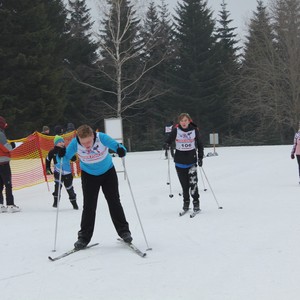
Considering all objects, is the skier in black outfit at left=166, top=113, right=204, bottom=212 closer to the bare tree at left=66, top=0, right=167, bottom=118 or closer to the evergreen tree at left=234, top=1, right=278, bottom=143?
the bare tree at left=66, top=0, right=167, bottom=118

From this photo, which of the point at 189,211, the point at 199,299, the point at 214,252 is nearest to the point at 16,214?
the point at 189,211

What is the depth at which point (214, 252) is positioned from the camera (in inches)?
207

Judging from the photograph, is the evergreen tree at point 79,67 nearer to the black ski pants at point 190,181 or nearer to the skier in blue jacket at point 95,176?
the black ski pants at point 190,181

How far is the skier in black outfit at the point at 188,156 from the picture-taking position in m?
7.87

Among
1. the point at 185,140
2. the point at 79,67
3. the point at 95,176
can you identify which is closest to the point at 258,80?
the point at 79,67

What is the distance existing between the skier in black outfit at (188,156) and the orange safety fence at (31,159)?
19.2 ft

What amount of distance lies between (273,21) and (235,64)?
5.79 metres

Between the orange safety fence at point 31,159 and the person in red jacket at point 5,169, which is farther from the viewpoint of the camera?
the orange safety fence at point 31,159

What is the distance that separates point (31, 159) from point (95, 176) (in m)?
8.67

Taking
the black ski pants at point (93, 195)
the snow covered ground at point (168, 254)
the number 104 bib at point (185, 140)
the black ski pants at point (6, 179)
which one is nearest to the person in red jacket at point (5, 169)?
the black ski pants at point (6, 179)

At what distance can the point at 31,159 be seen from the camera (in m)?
13.8

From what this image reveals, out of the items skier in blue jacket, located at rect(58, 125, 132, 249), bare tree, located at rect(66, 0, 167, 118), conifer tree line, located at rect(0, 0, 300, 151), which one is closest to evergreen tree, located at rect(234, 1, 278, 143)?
conifer tree line, located at rect(0, 0, 300, 151)

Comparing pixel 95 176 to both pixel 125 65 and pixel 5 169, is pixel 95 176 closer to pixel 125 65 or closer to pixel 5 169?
pixel 5 169

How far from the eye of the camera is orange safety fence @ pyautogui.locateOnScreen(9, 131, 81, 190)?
1314cm
